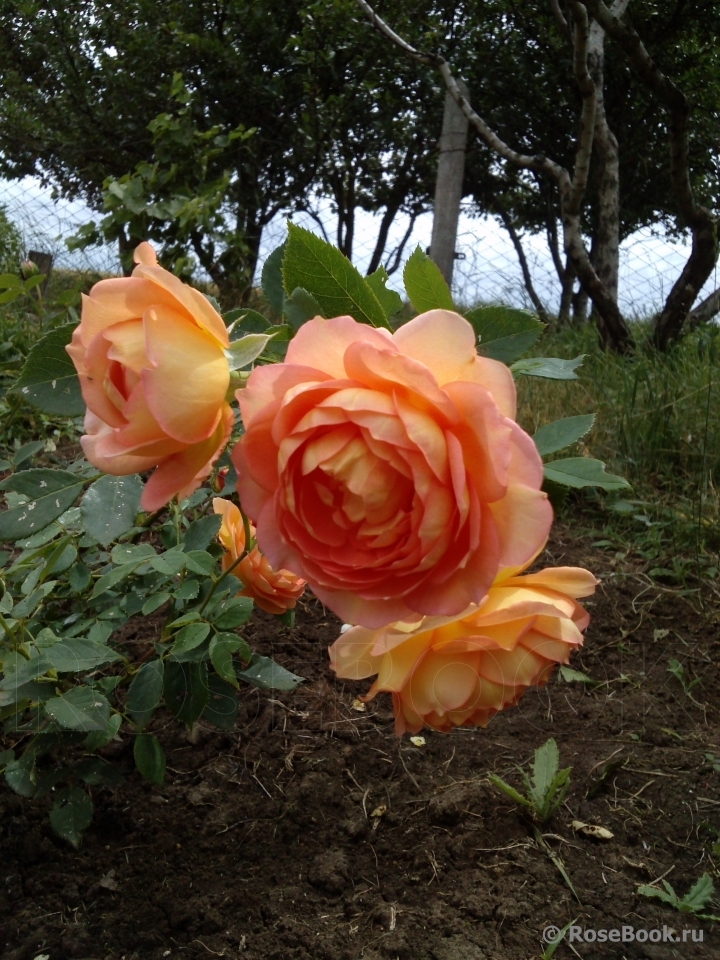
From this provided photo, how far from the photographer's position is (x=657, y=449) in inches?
82.0

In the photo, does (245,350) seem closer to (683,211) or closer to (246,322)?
(246,322)

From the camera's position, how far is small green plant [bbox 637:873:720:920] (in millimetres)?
899

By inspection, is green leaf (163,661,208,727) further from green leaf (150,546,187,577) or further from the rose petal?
the rose petal

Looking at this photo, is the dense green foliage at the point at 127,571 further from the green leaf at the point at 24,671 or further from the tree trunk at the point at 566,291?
the tree trunk at the point at 566,291

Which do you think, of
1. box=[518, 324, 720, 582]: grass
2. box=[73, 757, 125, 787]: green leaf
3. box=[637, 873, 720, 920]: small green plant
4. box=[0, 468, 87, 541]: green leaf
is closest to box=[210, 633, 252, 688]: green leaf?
box=[73, 757, 125, 787]: green leaf

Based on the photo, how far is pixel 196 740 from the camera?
1.18m

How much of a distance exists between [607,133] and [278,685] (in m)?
3.00

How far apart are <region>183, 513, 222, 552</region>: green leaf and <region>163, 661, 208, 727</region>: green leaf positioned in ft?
0.45

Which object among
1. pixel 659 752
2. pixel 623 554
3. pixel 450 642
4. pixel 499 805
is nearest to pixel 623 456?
pixel 623 554

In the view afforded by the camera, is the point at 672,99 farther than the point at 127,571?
Yes

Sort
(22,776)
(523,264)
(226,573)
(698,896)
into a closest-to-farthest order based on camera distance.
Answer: (226,573), (22,776), (698,896), (523,264)

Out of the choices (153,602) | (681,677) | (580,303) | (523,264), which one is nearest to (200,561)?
(153,602)

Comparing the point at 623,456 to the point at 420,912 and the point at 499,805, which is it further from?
the point at 420,912

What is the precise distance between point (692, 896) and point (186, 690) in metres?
0.67
